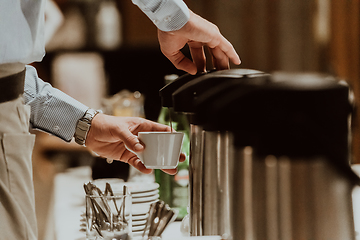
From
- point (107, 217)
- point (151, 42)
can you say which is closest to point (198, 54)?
point (107, 217)

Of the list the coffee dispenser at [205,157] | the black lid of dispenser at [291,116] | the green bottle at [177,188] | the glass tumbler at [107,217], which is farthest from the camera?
the green bottle at [177,188]

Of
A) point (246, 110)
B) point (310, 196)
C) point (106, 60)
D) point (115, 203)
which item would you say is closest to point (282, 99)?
point (246, 110)

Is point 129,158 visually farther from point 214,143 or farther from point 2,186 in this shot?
point 214,143

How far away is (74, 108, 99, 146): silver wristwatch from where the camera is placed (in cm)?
132

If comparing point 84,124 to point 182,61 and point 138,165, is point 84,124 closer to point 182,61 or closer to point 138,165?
point 138,165

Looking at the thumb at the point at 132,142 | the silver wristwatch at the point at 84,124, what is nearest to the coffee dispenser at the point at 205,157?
the thumb at the point at 132,142

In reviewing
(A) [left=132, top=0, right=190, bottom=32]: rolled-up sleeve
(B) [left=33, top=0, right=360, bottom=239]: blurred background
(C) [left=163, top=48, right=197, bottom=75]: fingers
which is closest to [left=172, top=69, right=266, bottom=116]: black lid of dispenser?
(A) [left=132, top=0, right=190, bottom=32]: rolled-up sleeve

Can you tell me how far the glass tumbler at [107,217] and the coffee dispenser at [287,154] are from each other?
454mm

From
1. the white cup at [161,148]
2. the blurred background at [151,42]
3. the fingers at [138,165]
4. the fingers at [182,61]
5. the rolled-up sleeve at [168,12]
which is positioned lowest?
the fingers at [138,165]

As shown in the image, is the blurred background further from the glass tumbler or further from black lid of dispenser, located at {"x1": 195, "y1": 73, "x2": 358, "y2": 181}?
black lid of dispenser, located at {"x1": 195, "y1": 73, "x2": 358, "y2": 181}

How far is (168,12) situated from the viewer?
1.04 m

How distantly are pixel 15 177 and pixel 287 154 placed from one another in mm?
656

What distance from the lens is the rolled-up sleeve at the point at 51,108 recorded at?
134cm

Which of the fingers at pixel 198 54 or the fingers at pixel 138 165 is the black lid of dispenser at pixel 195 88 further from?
the fingers at pixel 138 165
